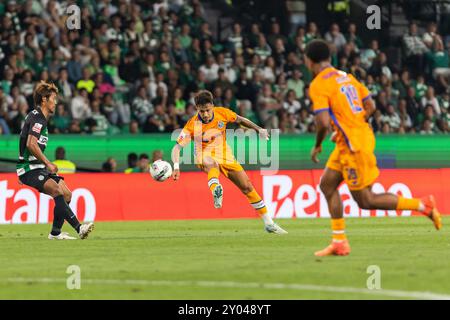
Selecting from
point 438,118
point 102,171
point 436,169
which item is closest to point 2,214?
point 102,171

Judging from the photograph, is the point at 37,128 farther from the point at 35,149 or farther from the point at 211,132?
the point at 211,132

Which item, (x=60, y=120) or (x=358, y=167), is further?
(x=60, y=120)

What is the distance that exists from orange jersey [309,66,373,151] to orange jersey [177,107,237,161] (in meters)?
5.65

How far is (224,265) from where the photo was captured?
12000 millimetres

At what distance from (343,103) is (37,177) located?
566 cm

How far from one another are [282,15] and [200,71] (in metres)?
5.12

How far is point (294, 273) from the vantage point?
1110 cm

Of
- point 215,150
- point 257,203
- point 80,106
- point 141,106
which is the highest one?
point 141,106

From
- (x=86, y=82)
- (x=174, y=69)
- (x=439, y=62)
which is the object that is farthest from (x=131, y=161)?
(x=439, y=62)

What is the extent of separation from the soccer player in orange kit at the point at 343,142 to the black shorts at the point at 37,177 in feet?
17.0

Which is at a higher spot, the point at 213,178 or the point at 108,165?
the point at 108,165
